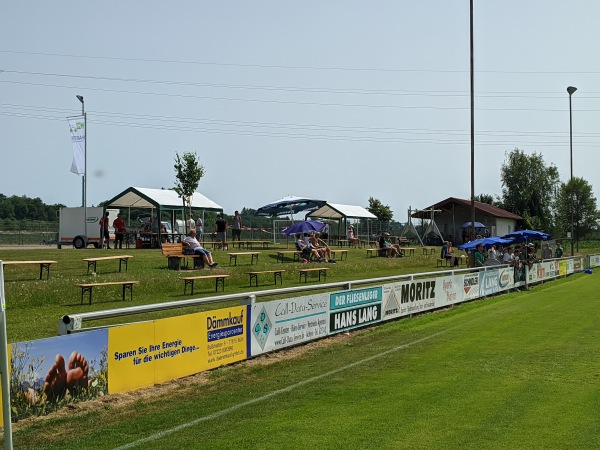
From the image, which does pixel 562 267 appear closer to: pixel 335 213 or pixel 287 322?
pixel 335 213

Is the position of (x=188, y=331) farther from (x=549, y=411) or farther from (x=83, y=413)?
(x=549, y=411)

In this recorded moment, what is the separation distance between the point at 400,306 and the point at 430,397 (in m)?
9.74

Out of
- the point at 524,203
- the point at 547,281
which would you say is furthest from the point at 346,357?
the point at 524,203

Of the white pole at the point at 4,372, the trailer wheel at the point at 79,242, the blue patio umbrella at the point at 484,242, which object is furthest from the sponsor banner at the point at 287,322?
the trailer wheel at the point at 79,242

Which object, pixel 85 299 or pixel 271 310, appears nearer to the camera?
pixel 271 310

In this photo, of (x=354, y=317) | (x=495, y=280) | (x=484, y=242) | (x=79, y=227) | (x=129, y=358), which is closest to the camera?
(x=129, y=358)

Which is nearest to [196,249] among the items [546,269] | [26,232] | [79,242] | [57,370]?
[79,242]

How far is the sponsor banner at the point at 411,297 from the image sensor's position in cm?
1762

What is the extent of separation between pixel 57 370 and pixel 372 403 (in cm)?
378

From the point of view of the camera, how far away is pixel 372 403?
8406 mm

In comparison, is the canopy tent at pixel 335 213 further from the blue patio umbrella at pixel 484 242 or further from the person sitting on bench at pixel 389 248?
the blue patio umbrella at pixel 484 242

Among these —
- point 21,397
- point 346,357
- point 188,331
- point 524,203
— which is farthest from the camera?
point 524,203

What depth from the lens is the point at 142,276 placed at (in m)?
20.3

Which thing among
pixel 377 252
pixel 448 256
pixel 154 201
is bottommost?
pixel 448 256
